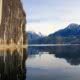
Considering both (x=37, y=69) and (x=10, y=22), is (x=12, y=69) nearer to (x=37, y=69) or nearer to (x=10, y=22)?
(x=37, y=69)

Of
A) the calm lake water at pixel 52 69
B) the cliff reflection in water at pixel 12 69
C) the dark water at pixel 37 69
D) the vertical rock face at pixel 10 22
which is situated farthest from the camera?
the vertical rock face at pixel 10 22

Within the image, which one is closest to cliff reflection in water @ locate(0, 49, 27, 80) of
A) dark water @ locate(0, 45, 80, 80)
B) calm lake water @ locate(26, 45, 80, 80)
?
dark water @ locate(0, 45, 80, 80)

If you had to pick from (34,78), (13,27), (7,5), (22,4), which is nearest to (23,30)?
(22,4)

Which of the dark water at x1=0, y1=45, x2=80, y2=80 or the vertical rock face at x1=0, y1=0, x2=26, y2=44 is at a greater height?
the vertical rock face at x1=0, y1=0, x2=26, y2=44

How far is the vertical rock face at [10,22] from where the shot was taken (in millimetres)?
126375

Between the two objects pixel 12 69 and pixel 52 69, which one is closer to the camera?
pixel 12 69

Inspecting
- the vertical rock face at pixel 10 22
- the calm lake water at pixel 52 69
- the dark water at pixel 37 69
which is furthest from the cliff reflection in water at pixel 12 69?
the vertical rock face at pixel 10 22

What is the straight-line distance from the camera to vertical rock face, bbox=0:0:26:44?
415 feet

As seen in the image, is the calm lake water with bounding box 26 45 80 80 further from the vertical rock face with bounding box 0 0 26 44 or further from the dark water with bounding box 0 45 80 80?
the vertical rock face with bounding box 0 0 26 44

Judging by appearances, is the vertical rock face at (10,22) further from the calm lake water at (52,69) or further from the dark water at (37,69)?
the dark water at (37,69)

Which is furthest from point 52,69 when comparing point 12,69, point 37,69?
point 12,69

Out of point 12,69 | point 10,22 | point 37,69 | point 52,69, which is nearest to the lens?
point 12,69

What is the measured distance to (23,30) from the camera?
193125 millimetres

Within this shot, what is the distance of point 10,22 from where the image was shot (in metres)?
147
